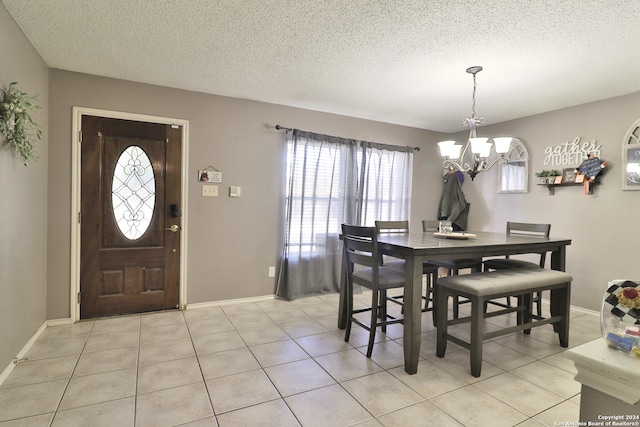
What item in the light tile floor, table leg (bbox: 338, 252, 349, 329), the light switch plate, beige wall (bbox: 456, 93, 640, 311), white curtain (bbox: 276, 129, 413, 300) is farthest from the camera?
white curtain (bbox: 276, 129, 413, 300)

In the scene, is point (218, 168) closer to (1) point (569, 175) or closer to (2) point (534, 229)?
(2) point (534, 229)

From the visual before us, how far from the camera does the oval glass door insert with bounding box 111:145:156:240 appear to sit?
327 centimetres

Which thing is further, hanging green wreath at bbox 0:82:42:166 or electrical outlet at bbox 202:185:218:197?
electrical outlet at bbox 202:185:218:197

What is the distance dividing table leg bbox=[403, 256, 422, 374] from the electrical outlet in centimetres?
232

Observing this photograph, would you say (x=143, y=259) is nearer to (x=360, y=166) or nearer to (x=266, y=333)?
(x=266, y=333)

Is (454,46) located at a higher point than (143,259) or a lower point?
higher

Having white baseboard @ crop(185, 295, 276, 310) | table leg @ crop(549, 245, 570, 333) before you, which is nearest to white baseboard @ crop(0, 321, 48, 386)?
→ white baseboard @ crop(185, 295, 276, 310)

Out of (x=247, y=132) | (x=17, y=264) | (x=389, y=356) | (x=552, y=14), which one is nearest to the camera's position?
(x=552, y=14)

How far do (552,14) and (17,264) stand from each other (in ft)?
13.0

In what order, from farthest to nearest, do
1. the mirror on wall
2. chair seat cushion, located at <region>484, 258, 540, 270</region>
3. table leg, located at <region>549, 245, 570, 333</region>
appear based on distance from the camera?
1. the mirror on wall
2. chair seat cushion, located at <region>484, 258, 540, 270</region>
3. table leg, located at <region>549, 245, 570, 333</region>

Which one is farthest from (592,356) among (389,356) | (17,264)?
(17,264)

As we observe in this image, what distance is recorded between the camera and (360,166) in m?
4.47

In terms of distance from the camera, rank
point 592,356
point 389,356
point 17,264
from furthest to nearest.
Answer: point 389,356, point 17,264, point 592,356

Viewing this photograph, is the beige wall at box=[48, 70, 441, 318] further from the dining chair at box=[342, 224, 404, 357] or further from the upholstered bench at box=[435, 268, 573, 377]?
the upholstered bench at box=[435, 268, 573, 377]
